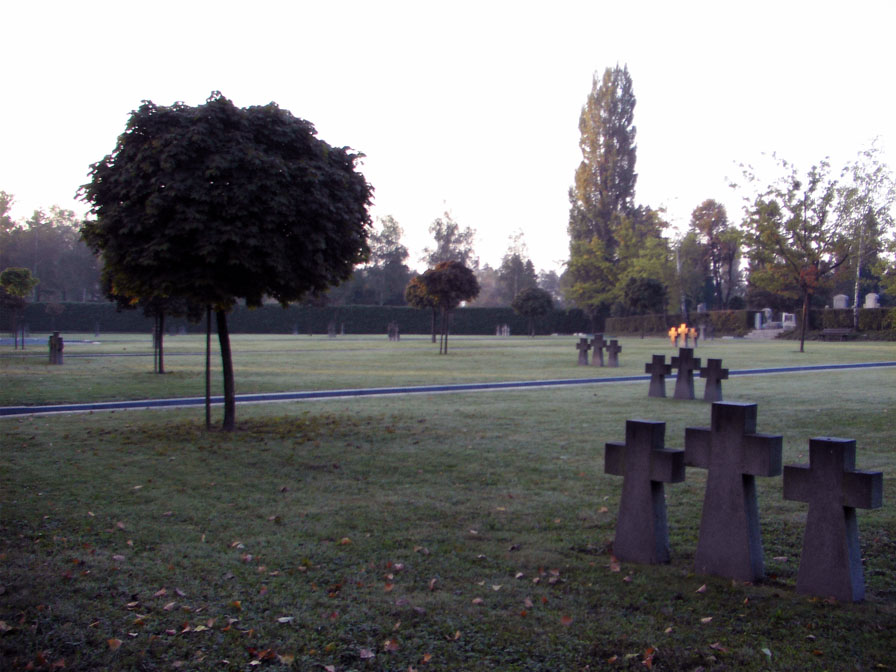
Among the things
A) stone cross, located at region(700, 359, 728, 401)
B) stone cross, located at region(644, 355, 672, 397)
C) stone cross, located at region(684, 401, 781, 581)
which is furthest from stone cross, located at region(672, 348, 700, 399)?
stone cross, located at region(684, 401, 781, 581)

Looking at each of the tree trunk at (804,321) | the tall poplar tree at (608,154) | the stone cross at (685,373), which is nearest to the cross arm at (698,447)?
the stone cross at (685,373)

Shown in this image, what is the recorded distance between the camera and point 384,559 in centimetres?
504

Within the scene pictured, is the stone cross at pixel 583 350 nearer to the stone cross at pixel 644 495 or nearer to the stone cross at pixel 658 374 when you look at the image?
the stone cross at pixel 658 374

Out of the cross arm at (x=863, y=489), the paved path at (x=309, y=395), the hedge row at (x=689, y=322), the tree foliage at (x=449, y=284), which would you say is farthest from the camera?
the hedge row at (x=689, y=322)

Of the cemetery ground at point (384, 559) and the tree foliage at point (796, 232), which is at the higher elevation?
the tree foliage at point (796, 232)

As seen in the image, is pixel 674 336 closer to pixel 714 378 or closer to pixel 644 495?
pixel 714 378

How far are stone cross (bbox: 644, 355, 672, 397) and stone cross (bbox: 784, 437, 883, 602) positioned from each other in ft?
35.4

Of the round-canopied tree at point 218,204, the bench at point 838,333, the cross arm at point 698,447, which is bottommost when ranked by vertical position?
the cross arm at point 698,447

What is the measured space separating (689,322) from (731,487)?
196 feet

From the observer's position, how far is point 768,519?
5941 millimetres

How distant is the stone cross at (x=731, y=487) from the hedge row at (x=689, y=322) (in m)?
55.7

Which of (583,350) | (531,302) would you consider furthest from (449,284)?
(531,302)

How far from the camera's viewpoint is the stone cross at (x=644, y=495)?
480 cm

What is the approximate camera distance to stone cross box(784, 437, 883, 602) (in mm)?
4066
